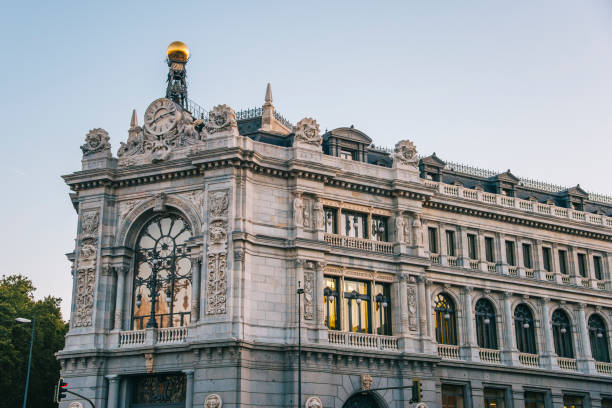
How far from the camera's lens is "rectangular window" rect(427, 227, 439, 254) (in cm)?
5541

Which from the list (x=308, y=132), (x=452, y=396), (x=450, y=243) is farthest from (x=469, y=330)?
(x=308, y=132)

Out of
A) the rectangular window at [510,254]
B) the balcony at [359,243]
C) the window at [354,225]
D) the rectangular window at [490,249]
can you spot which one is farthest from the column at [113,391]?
the rectangular window at [510,254]

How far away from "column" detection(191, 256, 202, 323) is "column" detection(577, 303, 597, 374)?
29470 mm

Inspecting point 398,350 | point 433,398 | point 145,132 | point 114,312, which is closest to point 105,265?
point 114,312

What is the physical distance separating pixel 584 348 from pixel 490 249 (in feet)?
33.5

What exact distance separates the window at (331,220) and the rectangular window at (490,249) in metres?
13.4

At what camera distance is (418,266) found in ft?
171

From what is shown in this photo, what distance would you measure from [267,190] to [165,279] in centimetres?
827

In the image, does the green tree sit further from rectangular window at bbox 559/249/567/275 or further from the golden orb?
rectangular window at bbox 559/249/567/275

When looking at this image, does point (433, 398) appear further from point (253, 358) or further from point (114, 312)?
point (114, 312)

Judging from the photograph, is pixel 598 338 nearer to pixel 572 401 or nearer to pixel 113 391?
pixel 572 401

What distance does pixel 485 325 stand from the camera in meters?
56.2

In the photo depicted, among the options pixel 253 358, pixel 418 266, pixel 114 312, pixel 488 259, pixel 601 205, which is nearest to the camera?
pixel 253 358

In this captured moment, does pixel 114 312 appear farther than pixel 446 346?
No
